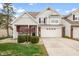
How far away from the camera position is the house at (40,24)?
9984mm

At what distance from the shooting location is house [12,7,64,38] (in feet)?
32.8

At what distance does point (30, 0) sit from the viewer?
372 inches

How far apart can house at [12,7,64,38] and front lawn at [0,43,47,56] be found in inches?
15.1

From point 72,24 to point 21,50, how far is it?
Answer: 6.26 ft

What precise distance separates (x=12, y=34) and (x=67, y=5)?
1.95 metres

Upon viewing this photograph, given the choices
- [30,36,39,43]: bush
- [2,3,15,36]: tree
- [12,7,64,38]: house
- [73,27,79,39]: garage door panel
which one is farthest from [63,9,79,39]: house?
[2,3,15,36]: tree

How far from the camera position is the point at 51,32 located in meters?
10.6

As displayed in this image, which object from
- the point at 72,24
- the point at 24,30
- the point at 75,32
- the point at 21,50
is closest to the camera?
the point at 21,50

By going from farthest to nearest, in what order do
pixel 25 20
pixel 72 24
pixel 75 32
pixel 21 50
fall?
pixel 72 24 < pixel 75 32 < pixel 25 20 < pixel 21 50

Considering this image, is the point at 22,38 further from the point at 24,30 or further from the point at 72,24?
the point at 72,24

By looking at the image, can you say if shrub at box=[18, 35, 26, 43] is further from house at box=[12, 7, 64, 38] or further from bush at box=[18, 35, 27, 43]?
house at box=[12, 7, 64, 38]

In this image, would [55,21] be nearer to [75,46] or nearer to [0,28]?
[75,46]

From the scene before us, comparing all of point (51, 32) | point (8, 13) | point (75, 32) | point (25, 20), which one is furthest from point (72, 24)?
point (8, 13)

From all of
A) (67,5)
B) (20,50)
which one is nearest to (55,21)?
(67,5)
